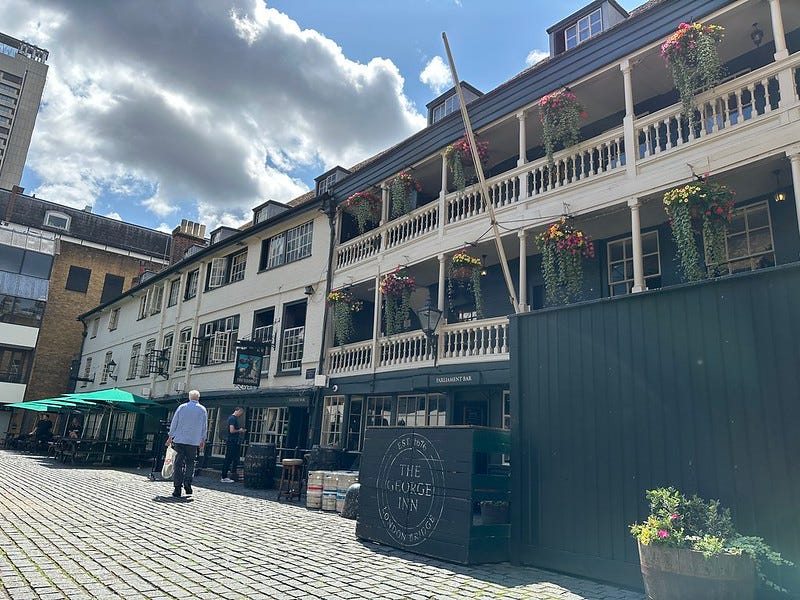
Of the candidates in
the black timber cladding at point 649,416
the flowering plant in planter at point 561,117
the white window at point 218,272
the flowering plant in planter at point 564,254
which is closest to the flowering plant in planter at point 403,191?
the flowering plant in planter at point 561,117

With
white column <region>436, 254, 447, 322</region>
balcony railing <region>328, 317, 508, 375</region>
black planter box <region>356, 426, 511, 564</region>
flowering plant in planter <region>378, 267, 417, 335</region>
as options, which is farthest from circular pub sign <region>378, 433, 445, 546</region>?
flowering plant in planter <region>378, 267, 417, 335</region>

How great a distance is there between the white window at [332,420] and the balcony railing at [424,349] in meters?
0.78

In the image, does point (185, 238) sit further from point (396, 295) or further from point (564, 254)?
point (564, 254)

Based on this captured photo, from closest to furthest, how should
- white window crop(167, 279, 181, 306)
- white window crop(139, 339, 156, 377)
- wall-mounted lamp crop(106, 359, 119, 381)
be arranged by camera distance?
white window crop(167, 279, 181, 306), white window crop(139, 339, 156, 377), wall-mounted lamp crop(106, 359, 119, 381)

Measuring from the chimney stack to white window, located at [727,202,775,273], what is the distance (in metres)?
26.2

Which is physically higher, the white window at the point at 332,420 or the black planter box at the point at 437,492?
the white window at the point at 332,420

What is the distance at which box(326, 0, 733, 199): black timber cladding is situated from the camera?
30.3 ft

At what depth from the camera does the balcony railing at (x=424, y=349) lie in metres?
10.8

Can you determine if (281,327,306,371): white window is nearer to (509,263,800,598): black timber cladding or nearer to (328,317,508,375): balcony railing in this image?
(328,317,508,375): balcony railing

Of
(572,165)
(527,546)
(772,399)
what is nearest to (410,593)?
(527,546)

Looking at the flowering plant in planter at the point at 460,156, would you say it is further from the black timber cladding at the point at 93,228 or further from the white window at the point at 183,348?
the black timber cladding at the point at 93,228

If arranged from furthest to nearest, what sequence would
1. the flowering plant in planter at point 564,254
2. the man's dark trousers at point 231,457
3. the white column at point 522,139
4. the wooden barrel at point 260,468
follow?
1. the man's dark trousers at point 231,457
2. the wooden barrel at point 260,468
3. the white column at point 522,139
4. the flowering plant in planter at point 564,254

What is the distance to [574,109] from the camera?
1025 cm

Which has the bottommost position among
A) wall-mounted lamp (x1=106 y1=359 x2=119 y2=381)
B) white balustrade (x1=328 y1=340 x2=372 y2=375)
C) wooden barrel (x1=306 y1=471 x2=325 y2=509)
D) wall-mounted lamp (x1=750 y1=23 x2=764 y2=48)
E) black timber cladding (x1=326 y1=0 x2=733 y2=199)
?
wooden barrel (x1=306 y1=471 x2=325 y2=509)
